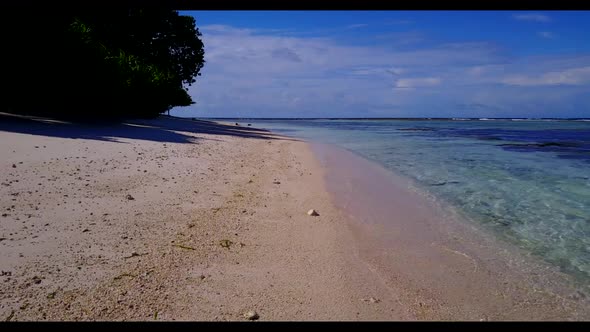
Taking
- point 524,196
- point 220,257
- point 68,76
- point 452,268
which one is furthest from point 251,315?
point 68,76

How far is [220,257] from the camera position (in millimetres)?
4293

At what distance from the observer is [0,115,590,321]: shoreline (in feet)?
10.7

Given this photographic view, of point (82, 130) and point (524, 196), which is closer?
point (524, 196)

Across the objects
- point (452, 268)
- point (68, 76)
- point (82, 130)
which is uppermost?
point (68, 76)

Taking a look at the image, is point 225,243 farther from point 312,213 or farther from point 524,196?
point 524,196

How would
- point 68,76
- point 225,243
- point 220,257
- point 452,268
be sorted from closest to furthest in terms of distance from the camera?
point 220,257, point 452,268, point 225,243, point 68,76

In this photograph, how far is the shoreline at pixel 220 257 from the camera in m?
3.25

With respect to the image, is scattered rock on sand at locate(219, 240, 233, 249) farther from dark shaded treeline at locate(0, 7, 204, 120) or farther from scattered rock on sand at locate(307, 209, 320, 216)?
dark shaded treeline at locate(0, 7, 204, 120)

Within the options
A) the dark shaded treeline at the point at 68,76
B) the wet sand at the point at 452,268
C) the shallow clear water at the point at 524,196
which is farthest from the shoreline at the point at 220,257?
the dark shaded treeline at the point at 68,76

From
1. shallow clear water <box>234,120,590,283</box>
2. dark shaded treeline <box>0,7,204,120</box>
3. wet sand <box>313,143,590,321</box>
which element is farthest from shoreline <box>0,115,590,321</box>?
dark shaded treeline <box>0,7,204,120</box>

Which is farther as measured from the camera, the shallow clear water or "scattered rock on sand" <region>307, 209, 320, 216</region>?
"scattered rock on sand" <region>307, 209, 320, 216</region>

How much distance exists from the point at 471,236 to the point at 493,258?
0.90 meters

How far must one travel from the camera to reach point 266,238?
5031 millimetres
